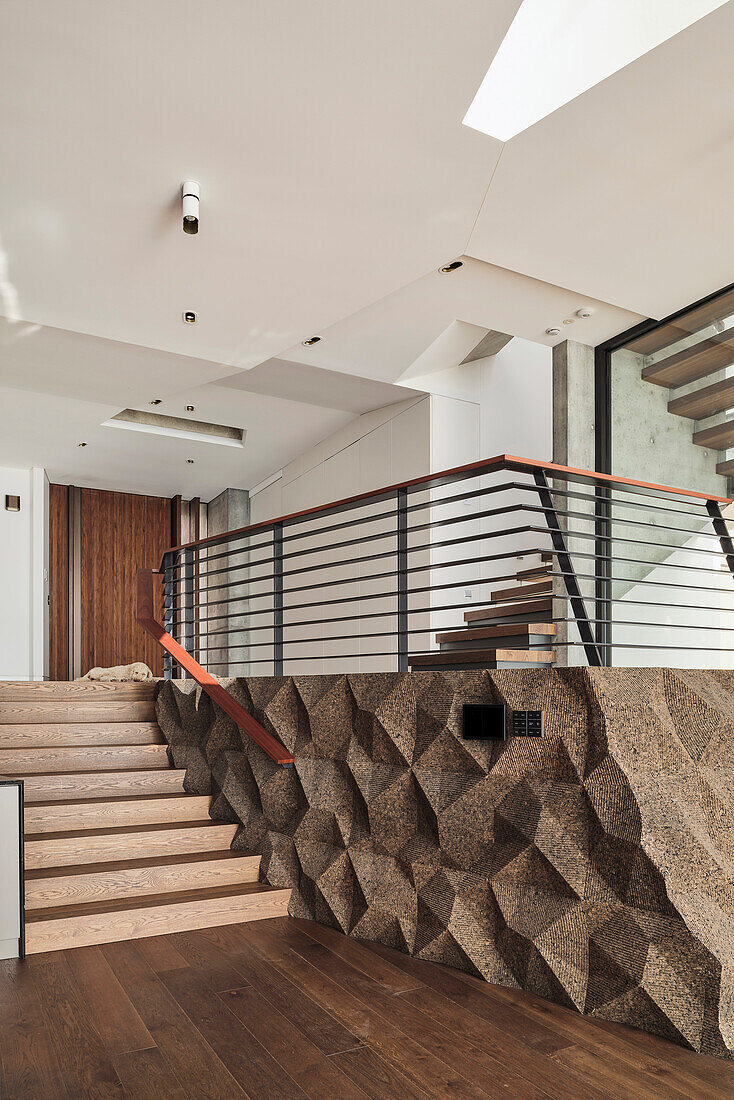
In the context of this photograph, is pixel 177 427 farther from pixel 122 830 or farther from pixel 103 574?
pixel 122 830

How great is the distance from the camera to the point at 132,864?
4.15m

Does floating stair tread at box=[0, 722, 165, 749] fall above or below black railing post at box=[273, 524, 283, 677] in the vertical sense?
below

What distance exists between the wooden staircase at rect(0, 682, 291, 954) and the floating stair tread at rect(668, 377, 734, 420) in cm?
403

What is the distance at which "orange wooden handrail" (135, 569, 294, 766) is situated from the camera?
14.4 ft

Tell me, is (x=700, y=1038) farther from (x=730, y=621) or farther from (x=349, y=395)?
(x=349, y=395)

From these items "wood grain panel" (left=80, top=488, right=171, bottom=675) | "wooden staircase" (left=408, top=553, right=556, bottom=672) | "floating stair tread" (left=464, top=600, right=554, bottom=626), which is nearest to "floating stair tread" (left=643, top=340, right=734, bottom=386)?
"wooden staircase" (left=408, top=553, right=556, bottom=672)

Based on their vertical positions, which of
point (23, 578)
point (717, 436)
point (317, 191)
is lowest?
point (23, 578)

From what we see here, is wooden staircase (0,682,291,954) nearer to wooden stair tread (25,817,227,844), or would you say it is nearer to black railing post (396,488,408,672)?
wooden stair tread (25,817,227,844)

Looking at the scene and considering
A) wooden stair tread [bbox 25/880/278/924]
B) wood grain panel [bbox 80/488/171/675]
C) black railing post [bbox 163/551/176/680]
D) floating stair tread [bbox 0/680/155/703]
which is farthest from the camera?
wood grain panel [bbox 80/488/171/675]

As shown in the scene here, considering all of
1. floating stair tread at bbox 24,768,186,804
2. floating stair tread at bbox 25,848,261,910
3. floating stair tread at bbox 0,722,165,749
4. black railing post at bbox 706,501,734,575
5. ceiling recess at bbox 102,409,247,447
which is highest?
ceiling recess at bbox 102,409,247,447

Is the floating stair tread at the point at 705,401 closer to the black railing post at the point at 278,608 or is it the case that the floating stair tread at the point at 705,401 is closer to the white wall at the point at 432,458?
the white wall at the point at 432,458

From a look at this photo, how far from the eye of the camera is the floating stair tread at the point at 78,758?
4832 mm

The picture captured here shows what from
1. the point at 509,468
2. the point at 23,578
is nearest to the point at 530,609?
the point at 509,468

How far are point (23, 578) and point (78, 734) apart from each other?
4.37 meters
